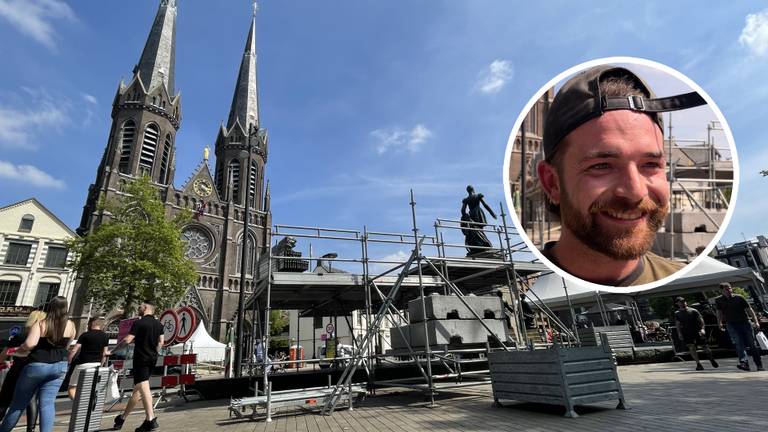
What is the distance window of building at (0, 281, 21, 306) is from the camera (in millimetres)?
31875

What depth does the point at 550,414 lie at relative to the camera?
4898 mm

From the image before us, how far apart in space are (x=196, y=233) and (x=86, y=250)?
24.5m

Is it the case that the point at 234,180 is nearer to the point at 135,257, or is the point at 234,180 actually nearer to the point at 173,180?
the point at 173,180

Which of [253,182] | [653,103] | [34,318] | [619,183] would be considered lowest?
[34,318]

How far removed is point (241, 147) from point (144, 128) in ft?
40.7

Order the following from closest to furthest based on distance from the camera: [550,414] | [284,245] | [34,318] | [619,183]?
[619,183]
[34,318]
[550,414]
[284,245]

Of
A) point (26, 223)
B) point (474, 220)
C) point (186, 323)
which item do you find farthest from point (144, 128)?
point (474, 220)

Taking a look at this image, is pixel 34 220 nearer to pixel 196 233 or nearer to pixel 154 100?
pixel 196 233

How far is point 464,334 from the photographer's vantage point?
7.48m

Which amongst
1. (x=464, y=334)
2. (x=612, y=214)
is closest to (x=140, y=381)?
(x=464, y=334)

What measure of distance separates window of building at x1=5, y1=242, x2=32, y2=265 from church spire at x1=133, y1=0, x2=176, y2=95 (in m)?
21.7

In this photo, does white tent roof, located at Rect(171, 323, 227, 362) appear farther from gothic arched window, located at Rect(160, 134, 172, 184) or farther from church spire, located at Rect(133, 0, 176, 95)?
church spire, located at Rect(133, 0, 176, 95)

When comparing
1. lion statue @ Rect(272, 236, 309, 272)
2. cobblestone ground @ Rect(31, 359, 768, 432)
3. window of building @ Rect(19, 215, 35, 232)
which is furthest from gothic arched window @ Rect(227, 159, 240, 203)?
cobblestone ground @ Rect(31, 359, 768, 432)

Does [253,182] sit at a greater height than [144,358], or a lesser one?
greater
